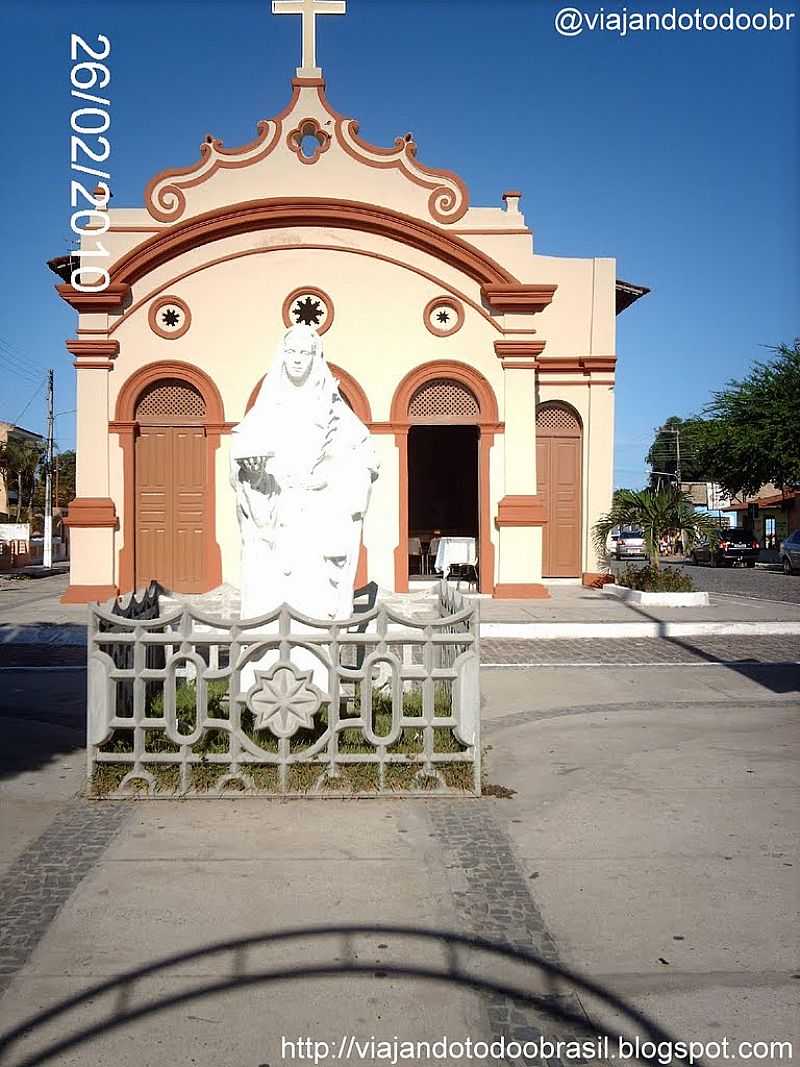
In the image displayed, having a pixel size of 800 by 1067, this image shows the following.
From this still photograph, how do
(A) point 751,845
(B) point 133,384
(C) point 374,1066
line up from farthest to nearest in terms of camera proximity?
(B) point 133,384 < (A) point 751,845 < (C) point 374,1066

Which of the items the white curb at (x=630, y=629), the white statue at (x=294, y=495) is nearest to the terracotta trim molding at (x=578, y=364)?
the white curb at (x=630, y=629)

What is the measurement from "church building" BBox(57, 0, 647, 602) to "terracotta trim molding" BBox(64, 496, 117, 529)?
5 centimetres

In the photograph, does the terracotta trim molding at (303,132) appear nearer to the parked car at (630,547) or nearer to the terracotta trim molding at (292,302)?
the terracotta trim molding at (292,302)

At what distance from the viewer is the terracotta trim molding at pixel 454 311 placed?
16234mm

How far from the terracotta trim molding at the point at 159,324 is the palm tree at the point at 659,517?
8360 mm

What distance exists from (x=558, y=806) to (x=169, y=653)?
238cm

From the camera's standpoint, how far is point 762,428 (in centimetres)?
3166

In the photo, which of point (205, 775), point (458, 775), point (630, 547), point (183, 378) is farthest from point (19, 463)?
point (458, 775)

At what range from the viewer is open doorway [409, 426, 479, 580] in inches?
960

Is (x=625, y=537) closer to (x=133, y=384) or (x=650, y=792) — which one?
(x=133, y=384)

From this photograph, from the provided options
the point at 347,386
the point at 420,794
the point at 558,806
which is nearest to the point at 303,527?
the point at 420,794

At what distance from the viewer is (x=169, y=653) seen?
528cm

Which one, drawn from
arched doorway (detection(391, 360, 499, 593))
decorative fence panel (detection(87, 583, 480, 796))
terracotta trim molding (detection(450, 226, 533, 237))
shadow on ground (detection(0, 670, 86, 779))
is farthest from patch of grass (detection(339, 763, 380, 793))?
terracotta trim molding (detection(450, 226, 533, 237))

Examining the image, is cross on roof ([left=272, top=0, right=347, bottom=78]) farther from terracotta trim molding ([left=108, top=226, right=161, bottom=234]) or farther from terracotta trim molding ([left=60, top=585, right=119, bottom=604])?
terracotta trim molding ([left=60, top=585, right=119, bottom=604])
